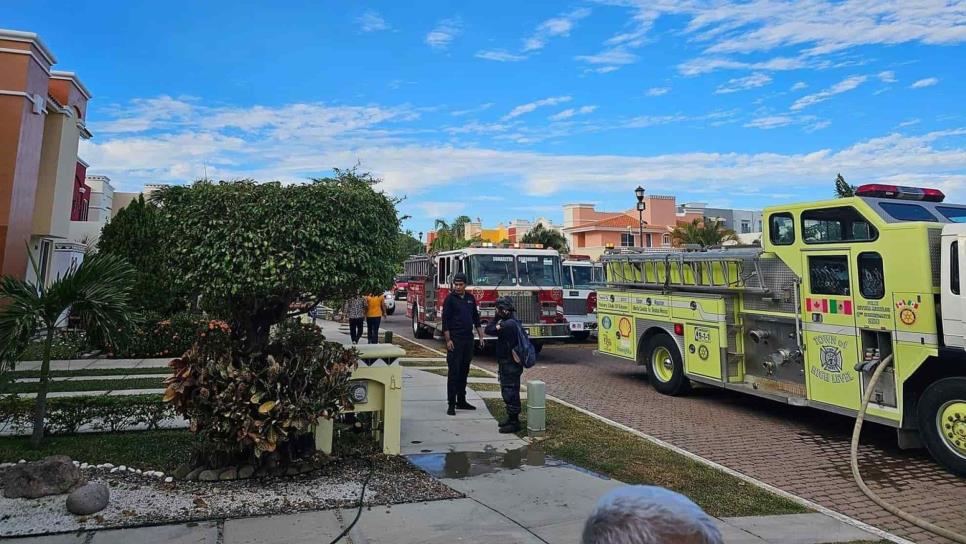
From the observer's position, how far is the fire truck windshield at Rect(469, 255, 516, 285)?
14469 mm

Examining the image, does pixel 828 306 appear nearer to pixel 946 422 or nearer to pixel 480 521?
pixel 946 422

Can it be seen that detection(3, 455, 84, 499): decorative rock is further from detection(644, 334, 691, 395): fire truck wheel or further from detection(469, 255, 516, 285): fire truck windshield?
detection(469, 255, 516, 285): fire truck windshield

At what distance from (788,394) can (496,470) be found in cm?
464

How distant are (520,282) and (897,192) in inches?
338

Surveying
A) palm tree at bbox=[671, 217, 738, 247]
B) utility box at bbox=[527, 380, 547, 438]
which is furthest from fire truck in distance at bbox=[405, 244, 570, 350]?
palm tree at bbox=[671, 217, 738, 247]

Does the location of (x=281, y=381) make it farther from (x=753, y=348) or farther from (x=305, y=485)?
(x=753, y=348)

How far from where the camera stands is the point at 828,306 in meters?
7.29

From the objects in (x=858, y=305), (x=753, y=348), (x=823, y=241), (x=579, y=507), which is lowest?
(x=579, y=507)

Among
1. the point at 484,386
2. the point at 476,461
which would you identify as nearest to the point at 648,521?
the point at 476,461

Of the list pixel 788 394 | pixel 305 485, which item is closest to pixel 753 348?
pixel 788 394

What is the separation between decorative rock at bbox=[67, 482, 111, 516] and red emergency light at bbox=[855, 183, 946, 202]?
8848 mm

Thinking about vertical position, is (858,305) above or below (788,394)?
above

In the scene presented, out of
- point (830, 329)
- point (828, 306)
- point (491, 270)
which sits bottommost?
point (830, 329)

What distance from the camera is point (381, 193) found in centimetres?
560
